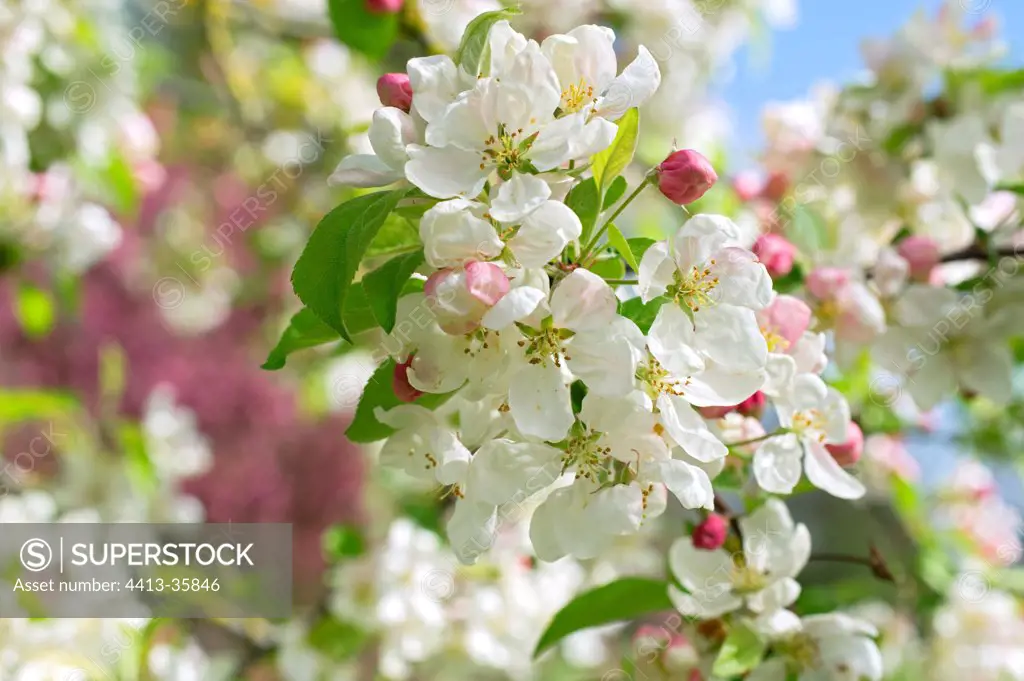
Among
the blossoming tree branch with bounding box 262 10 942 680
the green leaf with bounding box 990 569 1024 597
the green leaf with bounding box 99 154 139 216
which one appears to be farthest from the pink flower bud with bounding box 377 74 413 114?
the green leaf with bounding box 990 569 1024 597

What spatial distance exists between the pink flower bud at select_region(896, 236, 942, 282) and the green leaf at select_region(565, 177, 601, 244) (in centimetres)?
52

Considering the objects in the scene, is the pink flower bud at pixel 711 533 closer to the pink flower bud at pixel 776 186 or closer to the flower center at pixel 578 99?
the flower center at pixel 578 99

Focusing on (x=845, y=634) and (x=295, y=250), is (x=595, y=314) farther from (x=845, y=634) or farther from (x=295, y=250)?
(x=295, y=250)

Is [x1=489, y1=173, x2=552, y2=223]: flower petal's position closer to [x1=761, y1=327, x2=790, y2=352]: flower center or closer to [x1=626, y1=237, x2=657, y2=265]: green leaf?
[x1=626, y1=237, x2=657, y2=265]: green leaf

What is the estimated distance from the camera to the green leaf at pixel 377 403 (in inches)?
24.8

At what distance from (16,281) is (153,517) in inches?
20.2

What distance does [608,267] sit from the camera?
0.59 m

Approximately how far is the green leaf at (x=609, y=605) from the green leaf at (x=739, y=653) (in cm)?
9

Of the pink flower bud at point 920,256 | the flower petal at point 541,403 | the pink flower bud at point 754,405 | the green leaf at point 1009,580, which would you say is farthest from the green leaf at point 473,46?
the green leaf at point 1009,580

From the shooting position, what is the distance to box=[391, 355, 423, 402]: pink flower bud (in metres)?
0.59

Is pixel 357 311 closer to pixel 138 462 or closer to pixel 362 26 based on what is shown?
pixel 362 26

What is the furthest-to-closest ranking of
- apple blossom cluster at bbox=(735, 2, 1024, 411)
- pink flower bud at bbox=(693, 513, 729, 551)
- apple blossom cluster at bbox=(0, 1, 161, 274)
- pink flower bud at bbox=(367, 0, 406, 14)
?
apple blossom cluster at bbox=(0, 1, 161, 274) → pink flower bud at bbox=(367, 0, 406, 14) → apple blossom cluster at bbox=(735, 2, 1024, 411) → pink flower bud at bbox=(693, 513, 729, 551)

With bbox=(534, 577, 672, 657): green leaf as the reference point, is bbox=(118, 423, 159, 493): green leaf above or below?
above

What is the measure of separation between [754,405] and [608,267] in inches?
7.1
